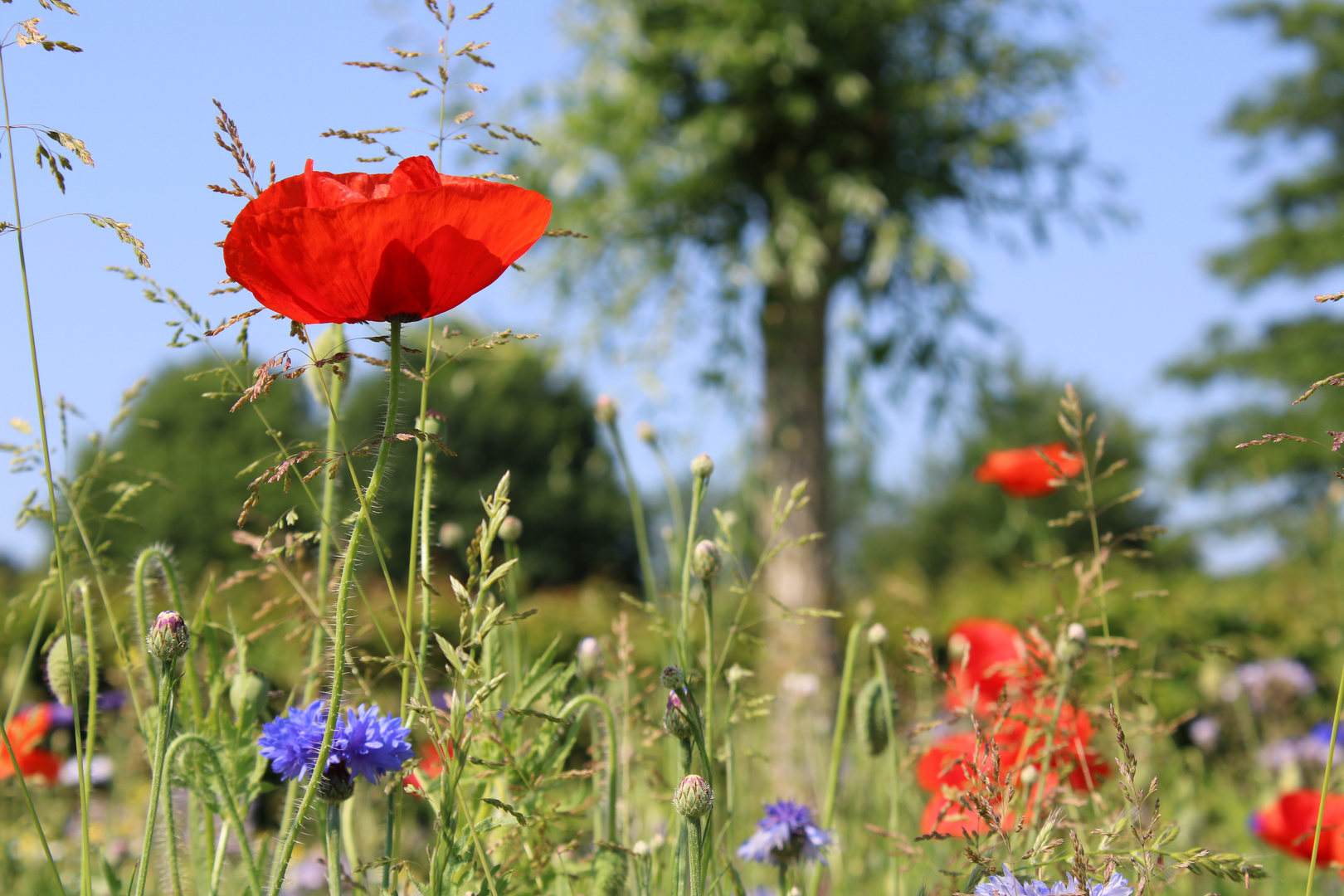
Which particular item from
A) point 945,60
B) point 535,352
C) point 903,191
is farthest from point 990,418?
point 535,352

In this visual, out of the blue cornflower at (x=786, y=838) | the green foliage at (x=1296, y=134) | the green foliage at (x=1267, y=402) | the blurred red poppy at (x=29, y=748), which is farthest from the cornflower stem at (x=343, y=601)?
the green foliage at (x=1296, y=134)

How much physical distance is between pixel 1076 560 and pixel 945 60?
5.62 meters

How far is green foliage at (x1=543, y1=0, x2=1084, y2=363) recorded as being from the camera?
5.40 m

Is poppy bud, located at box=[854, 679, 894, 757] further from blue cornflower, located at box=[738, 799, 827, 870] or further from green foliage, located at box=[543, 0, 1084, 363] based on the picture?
green foliage, located at box=[543, 0, 1084, 363]

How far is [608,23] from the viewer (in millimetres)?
5875

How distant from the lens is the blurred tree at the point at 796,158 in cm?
535

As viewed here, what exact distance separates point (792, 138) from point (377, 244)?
566 cm

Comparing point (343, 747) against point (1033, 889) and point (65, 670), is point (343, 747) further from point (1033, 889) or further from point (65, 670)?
point (1033, 889)

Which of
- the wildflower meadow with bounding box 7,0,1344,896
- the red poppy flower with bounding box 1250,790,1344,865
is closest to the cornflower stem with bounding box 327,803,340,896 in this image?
the wildflower meadow with bounding box 7,0,1344,896

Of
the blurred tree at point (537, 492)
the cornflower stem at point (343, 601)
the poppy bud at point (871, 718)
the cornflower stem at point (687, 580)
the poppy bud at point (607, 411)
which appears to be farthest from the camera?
the blurred tree at point (537, 492)

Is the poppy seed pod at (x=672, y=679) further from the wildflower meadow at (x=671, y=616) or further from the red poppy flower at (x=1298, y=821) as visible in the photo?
the red poppy flower at (x=1298, y=821)

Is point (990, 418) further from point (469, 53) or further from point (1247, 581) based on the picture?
point (469, 53)

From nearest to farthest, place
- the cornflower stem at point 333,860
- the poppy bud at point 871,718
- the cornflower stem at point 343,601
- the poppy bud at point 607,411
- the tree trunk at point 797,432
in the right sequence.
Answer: the cornflower stem at point 343,601 < the cornflower stem at point 333,860 < the poppy bud at point 871,718 < the poppy bud at point 607,411 < the tree trunk at point 797,432

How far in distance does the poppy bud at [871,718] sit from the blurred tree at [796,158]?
4317mm
